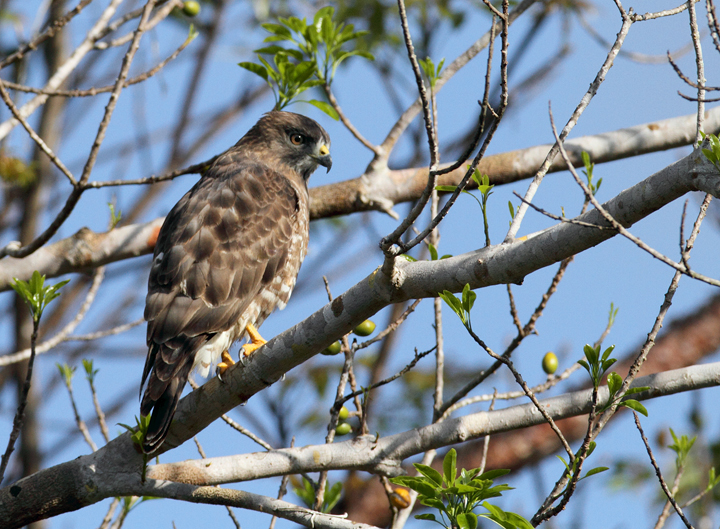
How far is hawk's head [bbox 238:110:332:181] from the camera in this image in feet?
16.9

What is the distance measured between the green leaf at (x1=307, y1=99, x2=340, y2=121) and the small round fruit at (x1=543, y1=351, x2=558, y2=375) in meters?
1.72

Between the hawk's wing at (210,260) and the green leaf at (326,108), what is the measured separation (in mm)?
626

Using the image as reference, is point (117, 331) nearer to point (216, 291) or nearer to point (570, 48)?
point (216, 291)

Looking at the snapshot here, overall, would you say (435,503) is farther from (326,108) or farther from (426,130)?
(326,108)

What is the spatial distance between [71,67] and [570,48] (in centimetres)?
484

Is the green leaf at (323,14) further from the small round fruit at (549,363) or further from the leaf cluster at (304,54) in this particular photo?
the small round fruit at (549,363)

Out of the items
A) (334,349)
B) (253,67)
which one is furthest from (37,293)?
(253,67)

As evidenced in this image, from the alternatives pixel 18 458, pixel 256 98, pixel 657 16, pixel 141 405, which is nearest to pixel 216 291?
pixel 141 405

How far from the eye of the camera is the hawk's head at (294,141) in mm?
5156

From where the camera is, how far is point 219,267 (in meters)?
3.98

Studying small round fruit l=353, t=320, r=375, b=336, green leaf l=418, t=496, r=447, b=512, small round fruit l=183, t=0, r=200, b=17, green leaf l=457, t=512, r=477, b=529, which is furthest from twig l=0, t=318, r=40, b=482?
small round fruit l=183, t=0, r=200, b=17

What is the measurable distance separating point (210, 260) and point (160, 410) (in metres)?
1.09

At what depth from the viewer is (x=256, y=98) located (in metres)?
8.59

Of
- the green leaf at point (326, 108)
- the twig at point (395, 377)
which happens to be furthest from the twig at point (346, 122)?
the twig at point (395, 377)
